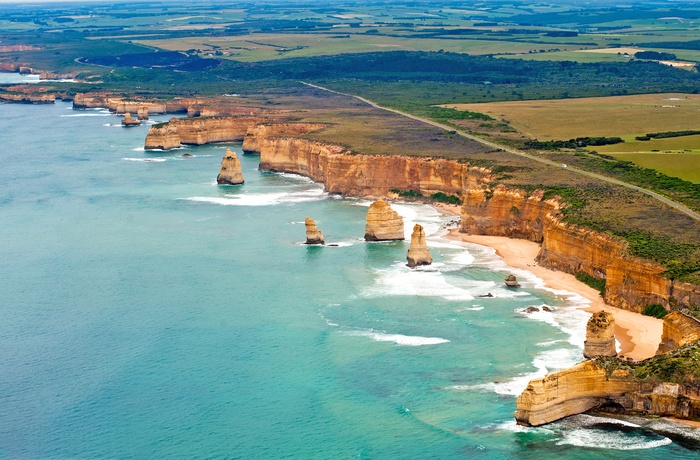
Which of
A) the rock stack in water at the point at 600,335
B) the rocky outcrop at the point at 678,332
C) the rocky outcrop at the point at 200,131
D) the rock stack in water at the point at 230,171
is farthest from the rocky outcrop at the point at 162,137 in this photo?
the rocky outcrop at the point at 678,332

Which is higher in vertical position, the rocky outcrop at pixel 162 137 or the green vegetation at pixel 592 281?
the green vegetation at pixel 592 281

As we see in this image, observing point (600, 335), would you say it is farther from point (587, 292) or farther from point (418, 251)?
point (418, 251)

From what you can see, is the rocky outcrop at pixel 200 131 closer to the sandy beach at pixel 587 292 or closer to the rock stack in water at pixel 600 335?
the sandy beach at pixel 587 292

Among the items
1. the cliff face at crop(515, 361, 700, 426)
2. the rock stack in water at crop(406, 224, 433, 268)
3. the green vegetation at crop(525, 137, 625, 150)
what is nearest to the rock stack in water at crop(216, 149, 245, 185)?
the green vegetation at crop(525, 137, 625, 150)

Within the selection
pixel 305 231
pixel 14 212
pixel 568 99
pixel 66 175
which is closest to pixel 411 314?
pixel 305 231

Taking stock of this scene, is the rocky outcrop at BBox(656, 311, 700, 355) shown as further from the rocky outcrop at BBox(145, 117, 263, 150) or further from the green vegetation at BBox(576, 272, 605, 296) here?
the rocky outcrop at BBox(145, 117, 263, 150)

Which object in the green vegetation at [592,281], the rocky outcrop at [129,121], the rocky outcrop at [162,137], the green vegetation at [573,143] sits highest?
the green vegetation at [573,143]
